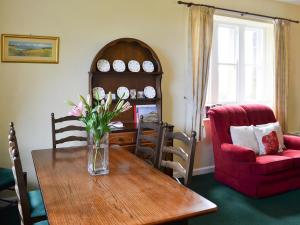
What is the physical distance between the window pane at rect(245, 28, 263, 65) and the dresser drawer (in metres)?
2.55

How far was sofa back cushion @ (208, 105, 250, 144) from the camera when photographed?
3.75 metres

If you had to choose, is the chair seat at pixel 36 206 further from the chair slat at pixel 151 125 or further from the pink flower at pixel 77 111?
the chair slat at pixel 151 125

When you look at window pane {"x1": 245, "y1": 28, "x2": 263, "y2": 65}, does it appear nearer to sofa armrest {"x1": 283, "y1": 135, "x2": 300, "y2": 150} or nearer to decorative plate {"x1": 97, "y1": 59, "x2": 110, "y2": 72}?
sofa armrest {"x1": 283, "y1": 135, "x2": 300, "y2": 150}

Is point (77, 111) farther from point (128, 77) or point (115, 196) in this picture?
point (128, 77)

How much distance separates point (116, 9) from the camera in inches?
139

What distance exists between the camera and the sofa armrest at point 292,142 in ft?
12.9

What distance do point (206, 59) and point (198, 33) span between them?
369mm

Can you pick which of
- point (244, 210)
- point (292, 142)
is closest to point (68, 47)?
point (244, 210)

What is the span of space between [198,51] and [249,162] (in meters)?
1.62

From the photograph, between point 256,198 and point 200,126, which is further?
point 200,126

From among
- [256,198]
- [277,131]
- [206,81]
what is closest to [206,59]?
[206,81]

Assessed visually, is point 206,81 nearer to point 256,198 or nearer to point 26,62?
point 256,198

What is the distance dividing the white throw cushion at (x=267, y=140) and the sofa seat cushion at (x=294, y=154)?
0.35 ft

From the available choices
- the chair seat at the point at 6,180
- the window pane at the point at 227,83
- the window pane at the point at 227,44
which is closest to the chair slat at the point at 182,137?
the chair seat at the point at 6,180
